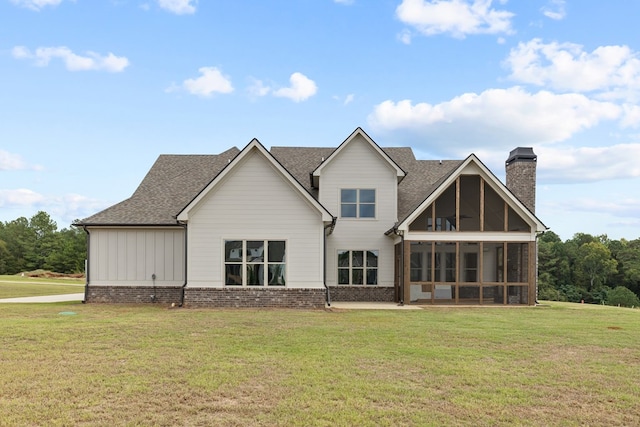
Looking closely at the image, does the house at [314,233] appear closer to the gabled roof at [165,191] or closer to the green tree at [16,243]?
the gabled roof at [165,191]

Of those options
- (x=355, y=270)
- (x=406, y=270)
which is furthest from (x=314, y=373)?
(x=355, y=270)

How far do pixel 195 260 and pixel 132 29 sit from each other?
907cm

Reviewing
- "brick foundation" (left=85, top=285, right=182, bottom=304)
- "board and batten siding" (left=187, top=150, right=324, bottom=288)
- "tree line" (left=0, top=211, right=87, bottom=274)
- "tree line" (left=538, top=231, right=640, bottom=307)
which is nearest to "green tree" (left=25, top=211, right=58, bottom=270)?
"tree line" (left=0, top=211, right=87, bottom=274)

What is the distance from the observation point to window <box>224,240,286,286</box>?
18.1 m

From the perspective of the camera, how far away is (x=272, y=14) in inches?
749

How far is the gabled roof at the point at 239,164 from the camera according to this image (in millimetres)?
17688

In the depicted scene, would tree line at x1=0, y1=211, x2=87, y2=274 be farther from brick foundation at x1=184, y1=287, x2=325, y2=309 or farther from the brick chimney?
the brick chimney

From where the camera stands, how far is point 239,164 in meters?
18.0

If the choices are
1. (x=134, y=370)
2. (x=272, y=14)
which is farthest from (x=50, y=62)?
(x=134, y=370)

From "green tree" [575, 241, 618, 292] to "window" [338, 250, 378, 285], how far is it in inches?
2599

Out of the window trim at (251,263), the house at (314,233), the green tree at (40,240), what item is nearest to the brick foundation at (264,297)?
the house at (314,233)

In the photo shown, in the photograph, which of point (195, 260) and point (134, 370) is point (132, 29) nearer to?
point (195, 260)

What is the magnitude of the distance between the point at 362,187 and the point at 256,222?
5.73 metres

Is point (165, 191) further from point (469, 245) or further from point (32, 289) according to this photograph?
point (469, 245)
